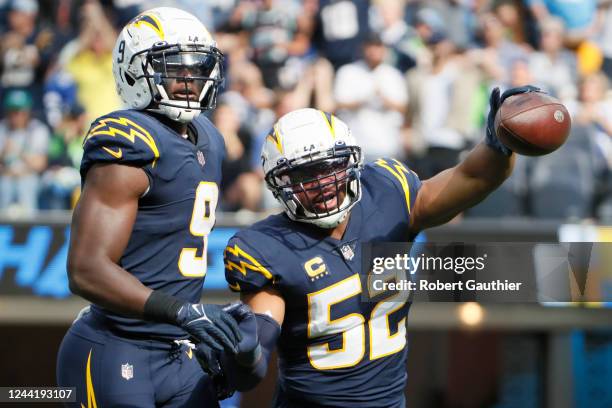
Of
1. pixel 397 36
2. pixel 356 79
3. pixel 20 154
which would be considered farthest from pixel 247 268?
pixel 397 36

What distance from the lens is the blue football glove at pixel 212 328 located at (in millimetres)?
3105

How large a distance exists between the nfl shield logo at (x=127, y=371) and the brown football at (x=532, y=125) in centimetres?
148

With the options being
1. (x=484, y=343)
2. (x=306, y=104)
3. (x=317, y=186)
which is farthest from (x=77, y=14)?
(x=317, y=186)

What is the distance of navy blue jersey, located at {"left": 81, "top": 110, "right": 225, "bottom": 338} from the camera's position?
340 cm

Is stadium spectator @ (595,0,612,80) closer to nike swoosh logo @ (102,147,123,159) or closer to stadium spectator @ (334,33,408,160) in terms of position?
stadium spectator @ (334,33,408,160)

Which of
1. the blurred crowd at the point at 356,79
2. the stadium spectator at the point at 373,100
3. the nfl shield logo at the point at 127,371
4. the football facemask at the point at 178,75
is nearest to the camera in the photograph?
the nfl shield logo at the point at 127,371

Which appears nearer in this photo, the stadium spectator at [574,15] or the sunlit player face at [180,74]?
the sunlit player face at [180,74]

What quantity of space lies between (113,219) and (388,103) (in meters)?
4.56

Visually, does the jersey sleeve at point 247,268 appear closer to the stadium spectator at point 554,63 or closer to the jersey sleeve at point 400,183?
the jersey sleeve at point 400,183

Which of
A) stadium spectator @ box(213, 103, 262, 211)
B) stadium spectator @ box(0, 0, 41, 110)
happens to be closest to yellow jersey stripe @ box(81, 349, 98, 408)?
stadium spectator @ box(213, 103, 262, 211)

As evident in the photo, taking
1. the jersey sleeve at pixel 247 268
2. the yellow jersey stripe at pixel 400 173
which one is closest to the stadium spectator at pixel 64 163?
the yellow jersey stripe at pixel 400 173

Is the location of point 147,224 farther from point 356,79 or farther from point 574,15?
point 574,15

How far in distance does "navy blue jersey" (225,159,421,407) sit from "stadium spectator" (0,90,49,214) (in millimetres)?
4204

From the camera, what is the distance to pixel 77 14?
8.89m
